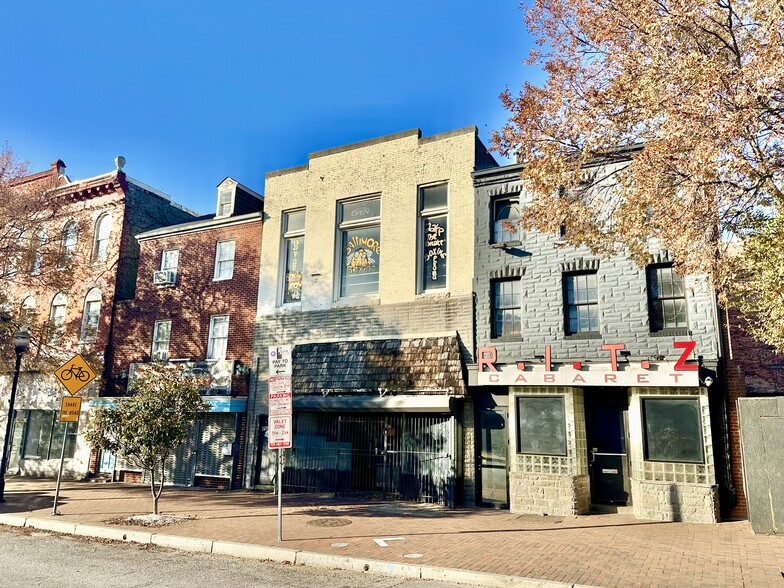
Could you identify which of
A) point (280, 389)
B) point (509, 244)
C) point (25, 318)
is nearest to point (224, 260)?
point (25, 318)

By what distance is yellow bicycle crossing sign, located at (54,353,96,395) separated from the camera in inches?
529

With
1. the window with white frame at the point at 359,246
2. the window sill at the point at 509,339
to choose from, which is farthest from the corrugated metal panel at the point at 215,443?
the window sill at the point at 509,339

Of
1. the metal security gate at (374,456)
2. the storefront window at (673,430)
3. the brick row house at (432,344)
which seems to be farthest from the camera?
the metal security gate at (374,456)

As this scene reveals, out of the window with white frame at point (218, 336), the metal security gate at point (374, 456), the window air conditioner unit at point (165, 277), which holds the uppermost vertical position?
the window air conditioner unit at point (165, 277)

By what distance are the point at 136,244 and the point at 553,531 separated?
18678 mm

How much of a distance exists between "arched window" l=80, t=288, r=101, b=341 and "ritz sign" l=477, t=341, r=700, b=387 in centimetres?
1524

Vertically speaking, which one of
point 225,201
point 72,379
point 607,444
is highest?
point 225,201

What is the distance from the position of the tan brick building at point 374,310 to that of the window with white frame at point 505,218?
2.25 feet

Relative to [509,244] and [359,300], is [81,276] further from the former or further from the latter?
[509,244]

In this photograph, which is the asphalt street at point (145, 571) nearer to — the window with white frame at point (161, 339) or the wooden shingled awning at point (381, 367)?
the wooden shingled awning at point (381, 367)

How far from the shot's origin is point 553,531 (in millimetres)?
10828

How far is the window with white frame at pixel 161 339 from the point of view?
20062 mm

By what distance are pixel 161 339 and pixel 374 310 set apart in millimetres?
8495

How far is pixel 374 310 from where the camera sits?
54.1ft
